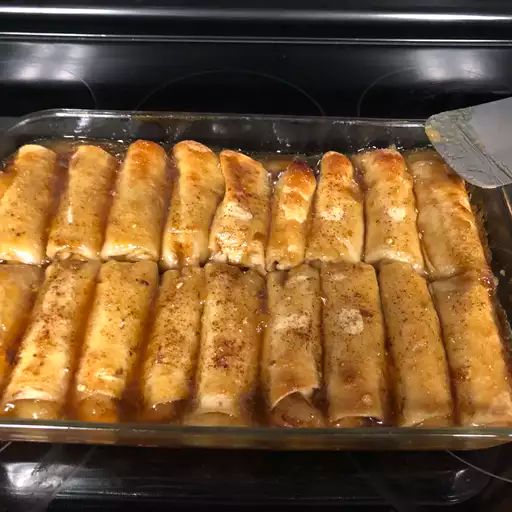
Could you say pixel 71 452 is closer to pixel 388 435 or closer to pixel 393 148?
pixel 388 435

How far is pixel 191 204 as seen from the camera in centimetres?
202

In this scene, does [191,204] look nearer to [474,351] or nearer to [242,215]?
[242,215]

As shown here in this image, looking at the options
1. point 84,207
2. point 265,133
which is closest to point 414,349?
point 265,133

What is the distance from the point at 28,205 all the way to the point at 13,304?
355 mm

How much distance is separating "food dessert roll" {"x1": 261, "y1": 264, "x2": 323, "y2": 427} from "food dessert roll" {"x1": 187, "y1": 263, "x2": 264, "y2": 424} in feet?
0.13

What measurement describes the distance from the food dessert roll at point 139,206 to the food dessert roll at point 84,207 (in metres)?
0.04

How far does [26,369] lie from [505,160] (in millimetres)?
1479

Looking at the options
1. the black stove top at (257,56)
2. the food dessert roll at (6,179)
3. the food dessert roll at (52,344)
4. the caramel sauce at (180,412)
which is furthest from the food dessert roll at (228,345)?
the black stove top at (257,56)

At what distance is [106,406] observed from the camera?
62.7 inches

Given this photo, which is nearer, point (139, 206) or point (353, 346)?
point (353, 346)

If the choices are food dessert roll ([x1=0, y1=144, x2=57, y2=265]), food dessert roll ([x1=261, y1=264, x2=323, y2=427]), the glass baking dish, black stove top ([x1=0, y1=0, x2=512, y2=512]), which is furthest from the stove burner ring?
food dessert roll ([x1=261, y1=264, x2=323, y2=427])

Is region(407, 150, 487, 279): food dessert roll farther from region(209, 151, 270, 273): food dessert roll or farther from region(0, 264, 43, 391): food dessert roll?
region(0, 264, 43, 391): food dessert roll

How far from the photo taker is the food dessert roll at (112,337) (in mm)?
1607

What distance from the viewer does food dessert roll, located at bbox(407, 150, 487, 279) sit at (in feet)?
6.29
